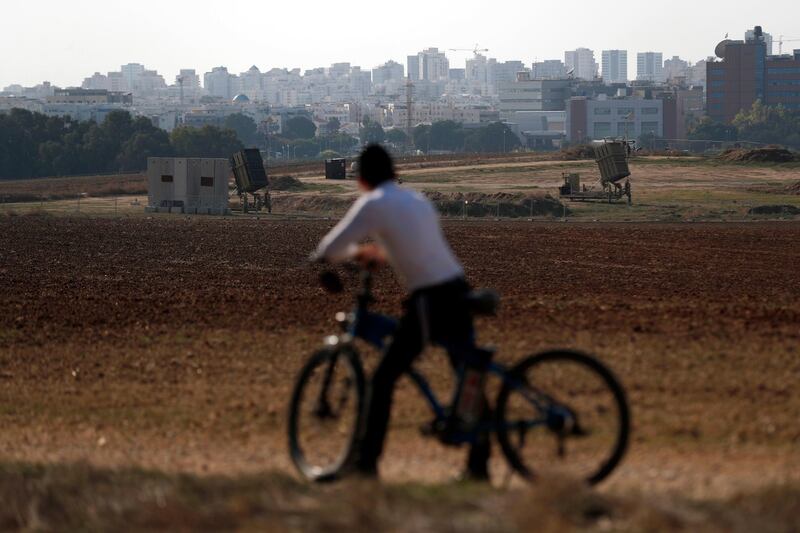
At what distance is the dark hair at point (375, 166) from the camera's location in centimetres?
909

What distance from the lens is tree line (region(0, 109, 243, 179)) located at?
128m

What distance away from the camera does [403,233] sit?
8.88m

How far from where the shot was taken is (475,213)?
66375 mm

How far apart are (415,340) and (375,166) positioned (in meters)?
1.11

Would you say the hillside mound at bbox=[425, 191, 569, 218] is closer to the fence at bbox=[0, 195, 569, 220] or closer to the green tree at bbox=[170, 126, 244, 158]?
the fence at bbox=[0, 195, 569, 220]

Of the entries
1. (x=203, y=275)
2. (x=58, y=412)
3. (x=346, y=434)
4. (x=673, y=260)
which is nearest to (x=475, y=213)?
(x=673, y=260)

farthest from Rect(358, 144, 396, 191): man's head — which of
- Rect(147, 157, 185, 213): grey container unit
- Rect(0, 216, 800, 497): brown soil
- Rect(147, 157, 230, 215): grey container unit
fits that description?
Rect(147, 157, 185, 213): grey container unit

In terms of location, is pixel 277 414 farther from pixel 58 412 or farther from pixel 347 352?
pixel 347 352

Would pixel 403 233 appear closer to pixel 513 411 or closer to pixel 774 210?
pixel 513 411

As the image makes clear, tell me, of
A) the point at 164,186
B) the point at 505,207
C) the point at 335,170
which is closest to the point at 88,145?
the point at 335,170

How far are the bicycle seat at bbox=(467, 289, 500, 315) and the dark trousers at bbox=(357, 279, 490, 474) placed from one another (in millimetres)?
57

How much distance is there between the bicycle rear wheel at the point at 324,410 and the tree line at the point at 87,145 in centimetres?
12228

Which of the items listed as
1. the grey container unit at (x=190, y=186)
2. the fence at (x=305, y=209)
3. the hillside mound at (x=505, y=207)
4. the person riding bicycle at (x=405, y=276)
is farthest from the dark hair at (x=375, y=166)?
the grey container unit at (x=190, y=186)

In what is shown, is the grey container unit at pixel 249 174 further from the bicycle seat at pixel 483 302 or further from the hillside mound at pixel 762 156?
the bicycle seat at pixel 483 302
